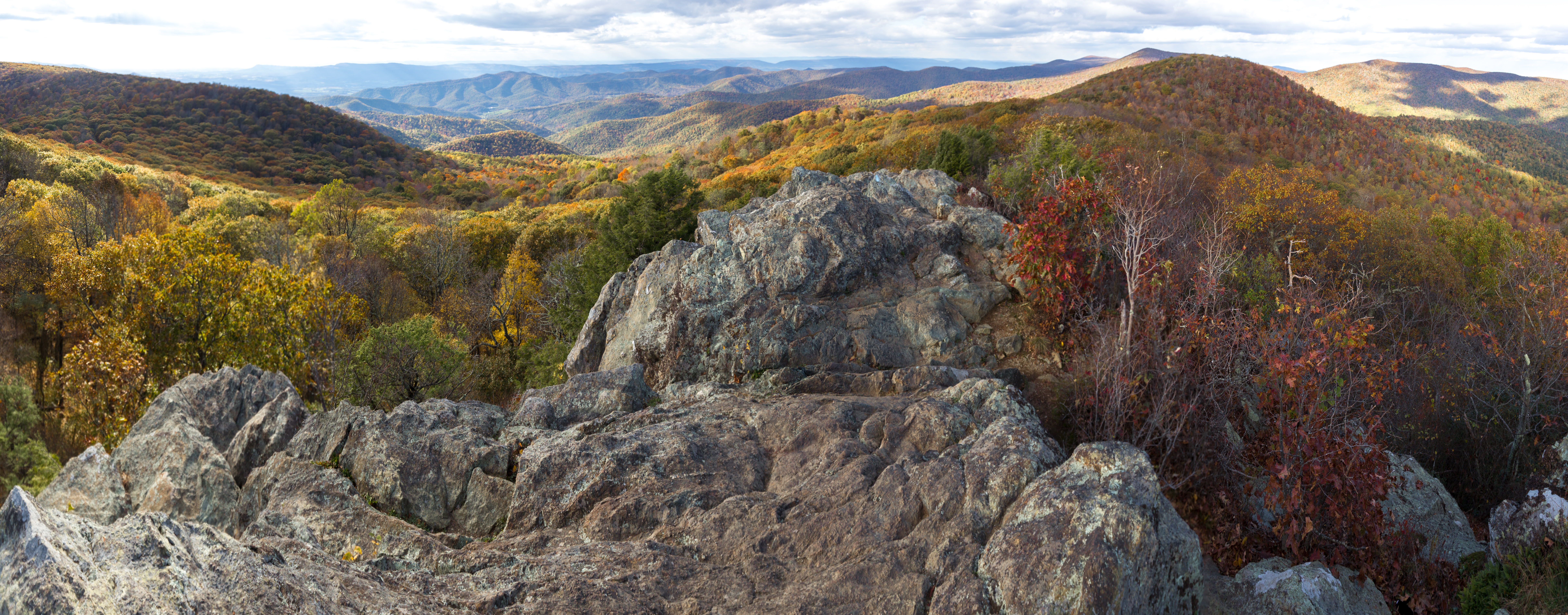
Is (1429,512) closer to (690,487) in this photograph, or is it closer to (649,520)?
(690,487)

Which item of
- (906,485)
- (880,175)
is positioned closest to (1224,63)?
(880,175)

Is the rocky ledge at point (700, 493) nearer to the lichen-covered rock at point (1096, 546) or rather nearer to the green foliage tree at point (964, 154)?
the lichen-covered rock at point (1096, 546)

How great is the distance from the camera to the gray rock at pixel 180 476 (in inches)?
428

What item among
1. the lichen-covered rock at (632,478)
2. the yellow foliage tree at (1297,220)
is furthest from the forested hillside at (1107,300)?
the lichen-covered rock at (632,478)

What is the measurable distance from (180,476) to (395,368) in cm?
1195

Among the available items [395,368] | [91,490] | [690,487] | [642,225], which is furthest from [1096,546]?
[642,225]

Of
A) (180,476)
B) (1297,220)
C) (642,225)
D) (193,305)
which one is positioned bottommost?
(180,476)

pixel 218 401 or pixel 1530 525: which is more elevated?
pixel 218 401

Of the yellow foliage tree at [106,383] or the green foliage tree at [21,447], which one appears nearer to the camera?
the green foliage tree at [21,447]

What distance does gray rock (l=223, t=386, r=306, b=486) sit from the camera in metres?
12.1

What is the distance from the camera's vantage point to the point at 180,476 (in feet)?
36.7

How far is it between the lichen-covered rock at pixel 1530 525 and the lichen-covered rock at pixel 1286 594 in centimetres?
308

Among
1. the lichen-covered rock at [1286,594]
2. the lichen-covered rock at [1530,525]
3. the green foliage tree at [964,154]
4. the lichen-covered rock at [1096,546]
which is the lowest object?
the lichen-covered rock at [1530,525]

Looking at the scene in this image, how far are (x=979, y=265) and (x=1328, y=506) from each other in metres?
8.36
